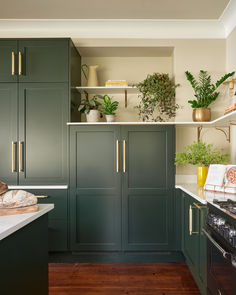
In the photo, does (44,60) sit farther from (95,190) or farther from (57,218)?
(57,218)

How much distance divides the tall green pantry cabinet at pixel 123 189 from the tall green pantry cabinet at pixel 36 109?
0.22m

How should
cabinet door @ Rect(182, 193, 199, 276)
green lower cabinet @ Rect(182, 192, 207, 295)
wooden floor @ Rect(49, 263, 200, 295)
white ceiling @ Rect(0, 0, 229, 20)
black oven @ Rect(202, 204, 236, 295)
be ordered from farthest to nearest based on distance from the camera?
1. white ceiling @ Rect(0, 0, 229, 20)
2. wooden floor @ Rect(49, 263, 200, 295)
3. cabinet door @ Rect(182, 193, 199, 276)
4. green lower cabinet @ Rect(182, 192, 207, 295)
5. black oven @ Rect(202, 204, 236, 295)

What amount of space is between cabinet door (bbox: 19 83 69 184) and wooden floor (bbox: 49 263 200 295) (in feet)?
3.18

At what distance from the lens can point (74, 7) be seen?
9.08 feet

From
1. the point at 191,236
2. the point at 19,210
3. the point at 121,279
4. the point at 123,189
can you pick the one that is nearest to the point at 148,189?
the point at 123,189

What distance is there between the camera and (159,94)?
2996mm

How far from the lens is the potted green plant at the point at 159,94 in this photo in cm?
301

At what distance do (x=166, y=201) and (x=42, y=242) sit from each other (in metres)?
A: 1.61

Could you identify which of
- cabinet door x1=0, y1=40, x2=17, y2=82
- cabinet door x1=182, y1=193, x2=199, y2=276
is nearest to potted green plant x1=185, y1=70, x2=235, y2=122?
cabinet door x1=182, y1=193, x2=199, y2=276

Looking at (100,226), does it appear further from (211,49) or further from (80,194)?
(211,49)

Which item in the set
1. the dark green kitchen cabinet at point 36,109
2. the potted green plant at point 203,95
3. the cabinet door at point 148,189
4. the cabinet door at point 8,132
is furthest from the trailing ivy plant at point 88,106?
the potted green plant at point 203,95

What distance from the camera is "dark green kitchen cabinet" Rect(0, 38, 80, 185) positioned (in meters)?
2.83

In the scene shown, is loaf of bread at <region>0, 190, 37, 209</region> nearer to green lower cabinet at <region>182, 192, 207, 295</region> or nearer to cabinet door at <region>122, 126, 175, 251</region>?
green lower cabinet at <region>182, 192, 207, 295</region>

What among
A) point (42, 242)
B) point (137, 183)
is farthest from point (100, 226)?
point (42, 242)
